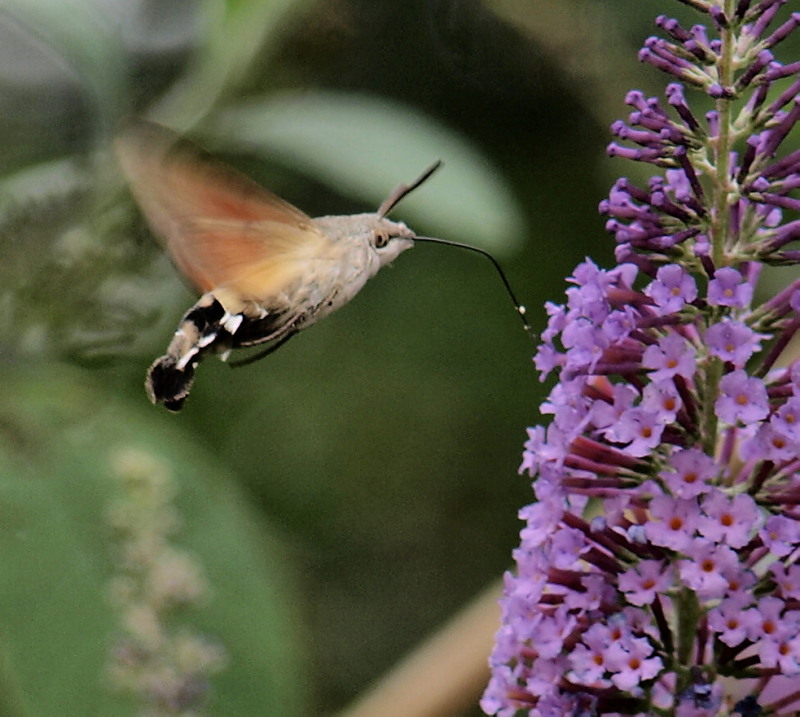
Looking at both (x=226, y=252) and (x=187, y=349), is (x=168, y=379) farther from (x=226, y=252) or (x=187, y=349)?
(x=226, y=252)

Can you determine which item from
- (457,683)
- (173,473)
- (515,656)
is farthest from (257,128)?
(515,656)

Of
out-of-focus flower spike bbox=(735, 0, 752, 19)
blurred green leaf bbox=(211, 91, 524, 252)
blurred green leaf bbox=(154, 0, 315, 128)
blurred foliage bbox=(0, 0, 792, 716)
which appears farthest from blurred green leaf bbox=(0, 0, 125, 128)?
out-of-focus flower spike bbox=(735, 0, 752, 19)

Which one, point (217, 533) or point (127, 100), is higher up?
point (127, 100)

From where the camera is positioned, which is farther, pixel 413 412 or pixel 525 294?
pixel 413 412

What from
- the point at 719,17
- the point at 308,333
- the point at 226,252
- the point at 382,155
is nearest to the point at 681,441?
the point at 719,17

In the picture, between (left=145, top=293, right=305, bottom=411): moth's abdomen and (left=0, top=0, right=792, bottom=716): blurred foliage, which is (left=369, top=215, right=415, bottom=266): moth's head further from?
(left=0, top=0, right=792, bottom=716): blurred foliage

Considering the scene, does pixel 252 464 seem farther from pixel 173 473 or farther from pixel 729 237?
pixel 729 237
